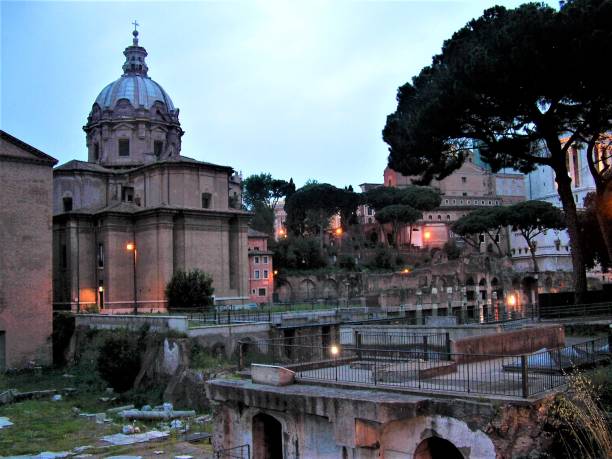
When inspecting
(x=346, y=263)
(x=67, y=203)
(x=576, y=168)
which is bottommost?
(x=346, y=263)

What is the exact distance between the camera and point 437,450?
10594mm

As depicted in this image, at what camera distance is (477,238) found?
90625mm

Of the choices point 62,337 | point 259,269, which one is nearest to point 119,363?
point 62,337

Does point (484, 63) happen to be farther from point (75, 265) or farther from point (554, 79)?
point (75, 265)

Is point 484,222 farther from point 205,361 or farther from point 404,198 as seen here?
point 205,361

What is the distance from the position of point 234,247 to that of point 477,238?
177ft

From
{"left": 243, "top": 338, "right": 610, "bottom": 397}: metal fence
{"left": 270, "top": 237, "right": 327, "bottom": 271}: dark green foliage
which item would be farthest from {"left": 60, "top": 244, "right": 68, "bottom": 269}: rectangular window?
{"left": 243, "top": 338, "right": 610, "bottom": 397}: metal fence

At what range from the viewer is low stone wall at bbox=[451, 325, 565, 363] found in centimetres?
1351

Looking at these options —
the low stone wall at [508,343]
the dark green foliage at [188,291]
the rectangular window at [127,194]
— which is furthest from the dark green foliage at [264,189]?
the low stone wall at [508,343]

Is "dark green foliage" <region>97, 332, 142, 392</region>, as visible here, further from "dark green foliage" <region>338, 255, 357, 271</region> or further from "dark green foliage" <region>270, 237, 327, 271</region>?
"dark green foliage" <region>338, 255, 357, 271</region>

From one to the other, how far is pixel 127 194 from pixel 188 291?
13.7 m

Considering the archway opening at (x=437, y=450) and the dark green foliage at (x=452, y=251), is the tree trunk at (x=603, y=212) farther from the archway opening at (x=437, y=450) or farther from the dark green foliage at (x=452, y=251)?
the dark green foliage at (x=452, y=251)

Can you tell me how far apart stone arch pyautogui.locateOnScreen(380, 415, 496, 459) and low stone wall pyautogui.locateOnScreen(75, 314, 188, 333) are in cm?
1930

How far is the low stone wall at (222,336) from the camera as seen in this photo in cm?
2834
